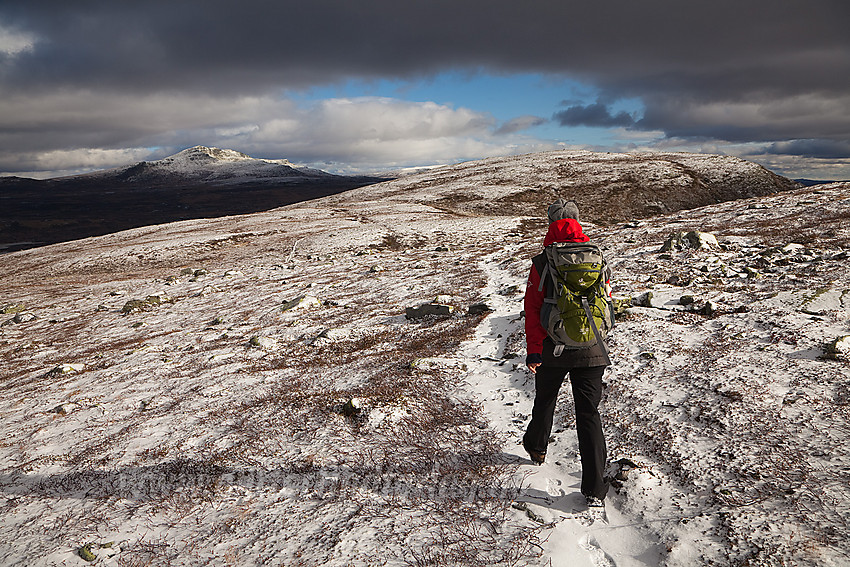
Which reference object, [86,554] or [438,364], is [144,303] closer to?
[438,364]

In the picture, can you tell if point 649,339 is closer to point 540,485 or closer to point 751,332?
point 751,332

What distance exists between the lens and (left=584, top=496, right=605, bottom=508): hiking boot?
625 centimetres

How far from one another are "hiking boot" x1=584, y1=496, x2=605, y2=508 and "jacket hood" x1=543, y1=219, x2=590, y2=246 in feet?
12.0

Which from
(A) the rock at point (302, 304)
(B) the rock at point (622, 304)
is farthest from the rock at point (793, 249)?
(A) the rock at point (302, 304)

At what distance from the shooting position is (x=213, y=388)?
12.1 m

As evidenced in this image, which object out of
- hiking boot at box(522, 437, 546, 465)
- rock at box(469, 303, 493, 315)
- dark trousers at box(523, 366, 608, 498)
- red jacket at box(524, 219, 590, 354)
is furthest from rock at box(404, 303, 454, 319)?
dark trousers at box(523, 366, 608, 498)

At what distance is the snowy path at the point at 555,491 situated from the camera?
549 centimetres

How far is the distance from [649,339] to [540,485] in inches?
228

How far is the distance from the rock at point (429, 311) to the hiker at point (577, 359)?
9775 millimetres

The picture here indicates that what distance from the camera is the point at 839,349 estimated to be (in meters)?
8.40

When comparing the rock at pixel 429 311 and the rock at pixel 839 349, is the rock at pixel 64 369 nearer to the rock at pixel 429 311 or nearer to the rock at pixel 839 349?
the rock at pixel 429 311

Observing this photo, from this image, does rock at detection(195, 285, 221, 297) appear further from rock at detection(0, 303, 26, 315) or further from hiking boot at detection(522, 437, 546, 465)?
hiking boot at detection(522, 437, 546, 465)

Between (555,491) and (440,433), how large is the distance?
2.52 meters

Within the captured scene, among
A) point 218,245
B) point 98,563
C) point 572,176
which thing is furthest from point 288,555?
point 572,176
